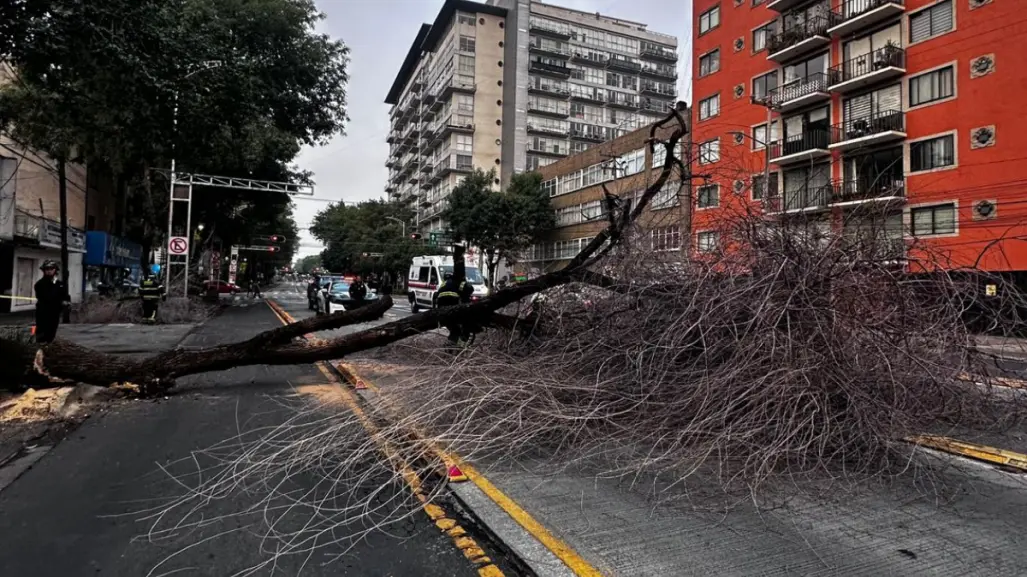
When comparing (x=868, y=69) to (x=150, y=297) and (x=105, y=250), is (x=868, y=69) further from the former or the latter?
(x=105, y=250)

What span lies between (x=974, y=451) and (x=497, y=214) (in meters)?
43.1

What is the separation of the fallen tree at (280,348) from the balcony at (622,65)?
2827 inches

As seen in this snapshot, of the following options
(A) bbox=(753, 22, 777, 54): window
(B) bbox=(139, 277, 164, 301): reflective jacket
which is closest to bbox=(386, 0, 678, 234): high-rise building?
(A) bbox=(753, 22, 777, 54): window

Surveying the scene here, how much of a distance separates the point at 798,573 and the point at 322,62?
91.8ft

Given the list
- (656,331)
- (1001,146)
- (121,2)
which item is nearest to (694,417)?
(656,331)

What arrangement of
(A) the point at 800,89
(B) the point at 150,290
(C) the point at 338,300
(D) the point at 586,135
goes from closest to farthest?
(B) the point at 150,290 → (C) the point at 338,300 → (A) the point at 800,89 → (D) the point at 586,135

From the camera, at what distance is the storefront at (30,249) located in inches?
813

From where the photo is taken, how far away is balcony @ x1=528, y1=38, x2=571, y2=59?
69.2 m

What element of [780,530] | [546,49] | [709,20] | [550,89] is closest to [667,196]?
[780,530]

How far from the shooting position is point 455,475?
14.4ft

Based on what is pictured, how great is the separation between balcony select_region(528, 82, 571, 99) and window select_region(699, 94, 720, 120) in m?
37.6

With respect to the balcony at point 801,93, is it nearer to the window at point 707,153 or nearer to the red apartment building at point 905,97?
the red apartment building at point 905,97

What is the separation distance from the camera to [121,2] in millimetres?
9188

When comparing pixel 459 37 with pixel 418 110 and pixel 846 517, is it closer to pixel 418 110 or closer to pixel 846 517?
pixel 418 110
